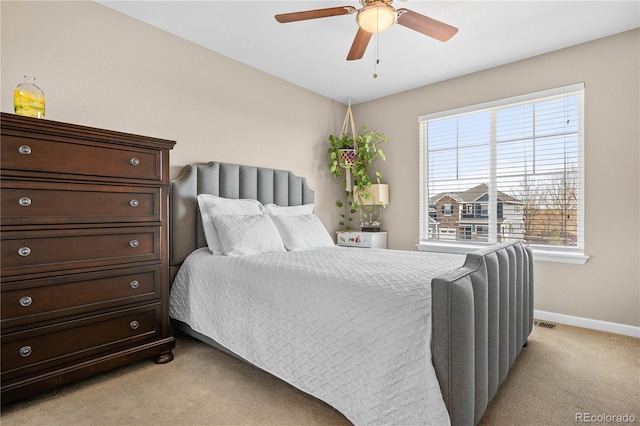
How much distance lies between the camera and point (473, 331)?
1329 mm

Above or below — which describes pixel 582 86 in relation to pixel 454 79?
below

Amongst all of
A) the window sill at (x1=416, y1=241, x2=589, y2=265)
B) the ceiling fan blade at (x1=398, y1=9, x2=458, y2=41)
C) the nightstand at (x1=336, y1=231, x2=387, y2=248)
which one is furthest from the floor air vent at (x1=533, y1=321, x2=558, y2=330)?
the ceiling fan blade at (x1=398, y1=9, x2=458, y2=41)

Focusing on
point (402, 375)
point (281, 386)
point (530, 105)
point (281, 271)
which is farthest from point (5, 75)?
point (530, 105)

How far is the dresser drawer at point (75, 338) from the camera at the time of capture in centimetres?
167

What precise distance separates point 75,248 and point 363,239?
299 cm

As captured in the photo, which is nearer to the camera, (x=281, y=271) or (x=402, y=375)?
(x=402, y=375)

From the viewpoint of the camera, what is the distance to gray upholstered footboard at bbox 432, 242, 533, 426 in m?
1.26

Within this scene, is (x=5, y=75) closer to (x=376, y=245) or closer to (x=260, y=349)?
(x=260, y=349)

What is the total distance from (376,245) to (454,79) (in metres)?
2.16

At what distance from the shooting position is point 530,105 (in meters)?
3.33

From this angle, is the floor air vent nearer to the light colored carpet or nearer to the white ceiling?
the light colored carpet

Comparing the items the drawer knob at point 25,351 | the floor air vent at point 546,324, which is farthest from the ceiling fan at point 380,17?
the floor air vent at point 546,324

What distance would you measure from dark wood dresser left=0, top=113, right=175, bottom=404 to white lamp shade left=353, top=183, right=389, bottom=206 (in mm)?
2599

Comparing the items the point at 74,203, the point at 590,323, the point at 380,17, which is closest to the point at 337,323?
the point at 74,203
